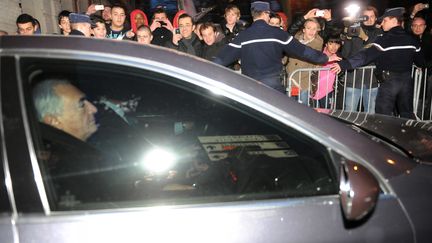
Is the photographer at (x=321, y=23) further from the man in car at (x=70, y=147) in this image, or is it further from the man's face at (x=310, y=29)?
the man in car at (x=70, y=147)

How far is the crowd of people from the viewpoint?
460 centimetres

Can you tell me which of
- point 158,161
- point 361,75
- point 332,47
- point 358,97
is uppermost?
point 332,47

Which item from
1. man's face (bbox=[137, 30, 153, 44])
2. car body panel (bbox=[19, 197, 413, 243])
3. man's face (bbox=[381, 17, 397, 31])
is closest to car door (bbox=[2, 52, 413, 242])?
car body panel (bbox=[19, 197, 413, 243])

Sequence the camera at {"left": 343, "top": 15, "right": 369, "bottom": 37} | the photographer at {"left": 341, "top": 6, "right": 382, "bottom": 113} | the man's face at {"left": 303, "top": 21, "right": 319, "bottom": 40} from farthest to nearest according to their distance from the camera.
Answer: the camera at {"left": 343, "top": 15, "right": 369, "bottom": 37} → the man's face at {"left": 303, "top": 21, "right": 319, "bottom": 40} → the photographer at {"left": 341, "top": 6, "right": 382, "bottom": 113}

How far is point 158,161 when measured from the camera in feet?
4.96

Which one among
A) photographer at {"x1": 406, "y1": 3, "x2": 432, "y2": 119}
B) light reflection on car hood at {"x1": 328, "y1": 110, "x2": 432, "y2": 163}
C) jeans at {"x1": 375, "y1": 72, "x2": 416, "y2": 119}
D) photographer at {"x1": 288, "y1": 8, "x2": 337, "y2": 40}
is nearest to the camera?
light reflection on car hood at {"x1": 328, "y1": 110, "x2": 432, "y2": 163}

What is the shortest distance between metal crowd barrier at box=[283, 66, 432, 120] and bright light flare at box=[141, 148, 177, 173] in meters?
3.80

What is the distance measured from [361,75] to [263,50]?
1.60 meters

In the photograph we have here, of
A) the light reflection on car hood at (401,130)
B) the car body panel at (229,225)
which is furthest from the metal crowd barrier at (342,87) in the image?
the car body panel at (229,225)

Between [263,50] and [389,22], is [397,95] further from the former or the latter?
[263,50]

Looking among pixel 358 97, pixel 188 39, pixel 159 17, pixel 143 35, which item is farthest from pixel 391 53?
pixel 159 17

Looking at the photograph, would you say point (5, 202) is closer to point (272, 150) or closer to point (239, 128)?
point (239, 128)

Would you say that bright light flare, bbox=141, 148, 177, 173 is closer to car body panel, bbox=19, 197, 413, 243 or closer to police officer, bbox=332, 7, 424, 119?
car body panel, bbox=19, 197, 413, 243

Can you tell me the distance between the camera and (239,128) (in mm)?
1648
